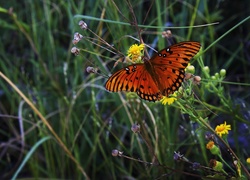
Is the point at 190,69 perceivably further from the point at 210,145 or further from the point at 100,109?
the point at 100,109

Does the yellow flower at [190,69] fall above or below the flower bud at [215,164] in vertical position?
above

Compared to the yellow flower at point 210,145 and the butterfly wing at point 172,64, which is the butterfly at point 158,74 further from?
the yellow flower at point 210,145

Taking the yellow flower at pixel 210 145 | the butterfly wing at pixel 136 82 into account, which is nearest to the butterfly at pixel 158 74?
the butterfly wing at pixel 136 82

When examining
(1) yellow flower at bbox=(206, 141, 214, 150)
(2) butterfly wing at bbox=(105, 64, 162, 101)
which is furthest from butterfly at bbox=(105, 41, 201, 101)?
(1) yellow flower at bbox=(206, 141, 214, 150)

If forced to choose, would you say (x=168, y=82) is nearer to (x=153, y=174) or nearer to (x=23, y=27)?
(x=153, y=174)

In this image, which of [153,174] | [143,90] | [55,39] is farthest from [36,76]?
[143,90]
